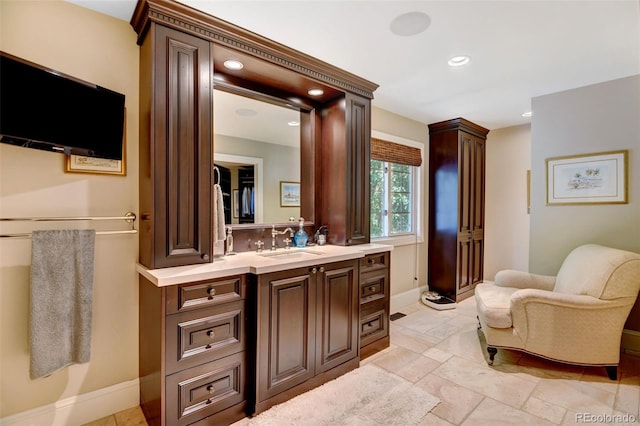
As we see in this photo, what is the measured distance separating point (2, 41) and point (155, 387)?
2.10 meters

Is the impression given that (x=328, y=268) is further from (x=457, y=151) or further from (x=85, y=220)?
(x=457, y=151)

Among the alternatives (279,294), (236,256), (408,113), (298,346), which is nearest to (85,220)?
(236,256)

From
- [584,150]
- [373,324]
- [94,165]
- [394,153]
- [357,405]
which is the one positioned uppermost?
[394,153]

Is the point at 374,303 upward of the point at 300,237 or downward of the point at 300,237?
downward

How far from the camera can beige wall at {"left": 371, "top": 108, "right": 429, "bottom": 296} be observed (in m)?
3.86

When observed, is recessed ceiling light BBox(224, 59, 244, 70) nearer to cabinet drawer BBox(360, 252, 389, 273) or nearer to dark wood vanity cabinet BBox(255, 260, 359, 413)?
dark wood vanity cabinet BBox(255, 260, 359, 413)

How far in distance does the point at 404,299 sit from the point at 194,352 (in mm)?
3051

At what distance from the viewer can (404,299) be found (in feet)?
13.3

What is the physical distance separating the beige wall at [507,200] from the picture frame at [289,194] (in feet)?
11.7

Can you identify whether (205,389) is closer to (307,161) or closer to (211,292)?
(211,292)

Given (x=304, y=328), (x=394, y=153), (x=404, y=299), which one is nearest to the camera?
(x=304, y=328)

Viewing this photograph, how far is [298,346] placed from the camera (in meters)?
2.08

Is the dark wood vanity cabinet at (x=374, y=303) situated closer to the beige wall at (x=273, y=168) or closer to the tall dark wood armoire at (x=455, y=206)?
the beige wall at (x=273, y=168)

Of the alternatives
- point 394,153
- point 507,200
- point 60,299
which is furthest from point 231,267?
A: point 507,200
